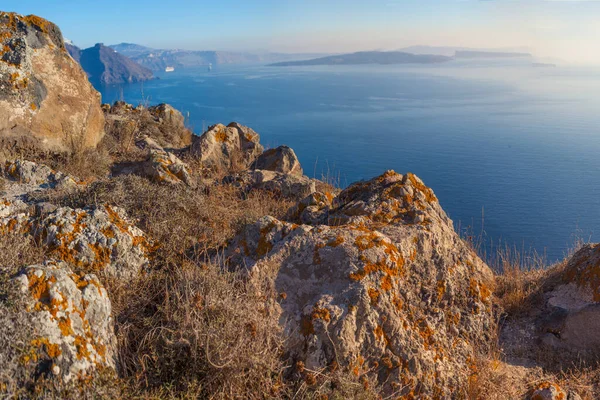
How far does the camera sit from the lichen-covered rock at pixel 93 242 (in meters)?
3.92

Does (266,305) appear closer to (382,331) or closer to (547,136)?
(382,331)

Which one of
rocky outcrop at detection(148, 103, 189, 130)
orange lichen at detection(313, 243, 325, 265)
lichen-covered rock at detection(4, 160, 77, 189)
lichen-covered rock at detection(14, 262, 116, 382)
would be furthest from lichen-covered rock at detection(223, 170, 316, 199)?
rocky outcrop at detection(148, 103, 189, 130)

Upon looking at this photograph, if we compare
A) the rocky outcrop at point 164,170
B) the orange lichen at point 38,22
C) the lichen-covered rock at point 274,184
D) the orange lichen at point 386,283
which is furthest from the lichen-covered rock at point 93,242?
the orange lichen at point 38,22

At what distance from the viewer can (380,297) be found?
12.1 ft

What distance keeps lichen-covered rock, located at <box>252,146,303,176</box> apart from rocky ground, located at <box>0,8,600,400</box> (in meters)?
6.11

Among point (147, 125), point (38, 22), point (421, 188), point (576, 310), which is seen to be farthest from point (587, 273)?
point (147, 125)

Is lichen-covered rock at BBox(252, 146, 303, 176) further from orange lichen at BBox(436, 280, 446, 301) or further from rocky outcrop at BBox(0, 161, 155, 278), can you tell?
orange lichen at BBox(436, 280, 446, 301)

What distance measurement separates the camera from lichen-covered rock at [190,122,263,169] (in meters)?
Answer: 11.0

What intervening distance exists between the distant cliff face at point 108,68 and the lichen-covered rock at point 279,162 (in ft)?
383

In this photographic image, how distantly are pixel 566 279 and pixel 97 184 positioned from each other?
6.05 metres

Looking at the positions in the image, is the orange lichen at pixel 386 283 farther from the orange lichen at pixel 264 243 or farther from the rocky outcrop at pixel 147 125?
the rocky outcrop at pixel 147 125

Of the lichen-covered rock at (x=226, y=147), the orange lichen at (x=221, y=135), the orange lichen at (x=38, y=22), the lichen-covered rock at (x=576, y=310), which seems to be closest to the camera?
the lichen-covered rock at (x=576, y=310)

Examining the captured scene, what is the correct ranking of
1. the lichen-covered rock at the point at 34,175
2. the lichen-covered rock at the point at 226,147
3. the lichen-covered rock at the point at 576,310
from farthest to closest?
the lichen-covered rock at the point at 226,147, the lichen-covered rock at the point at 34,175, the lichen-covered rock at the point at 576,310

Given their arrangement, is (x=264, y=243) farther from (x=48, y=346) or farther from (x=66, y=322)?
(x=48, y=346)
